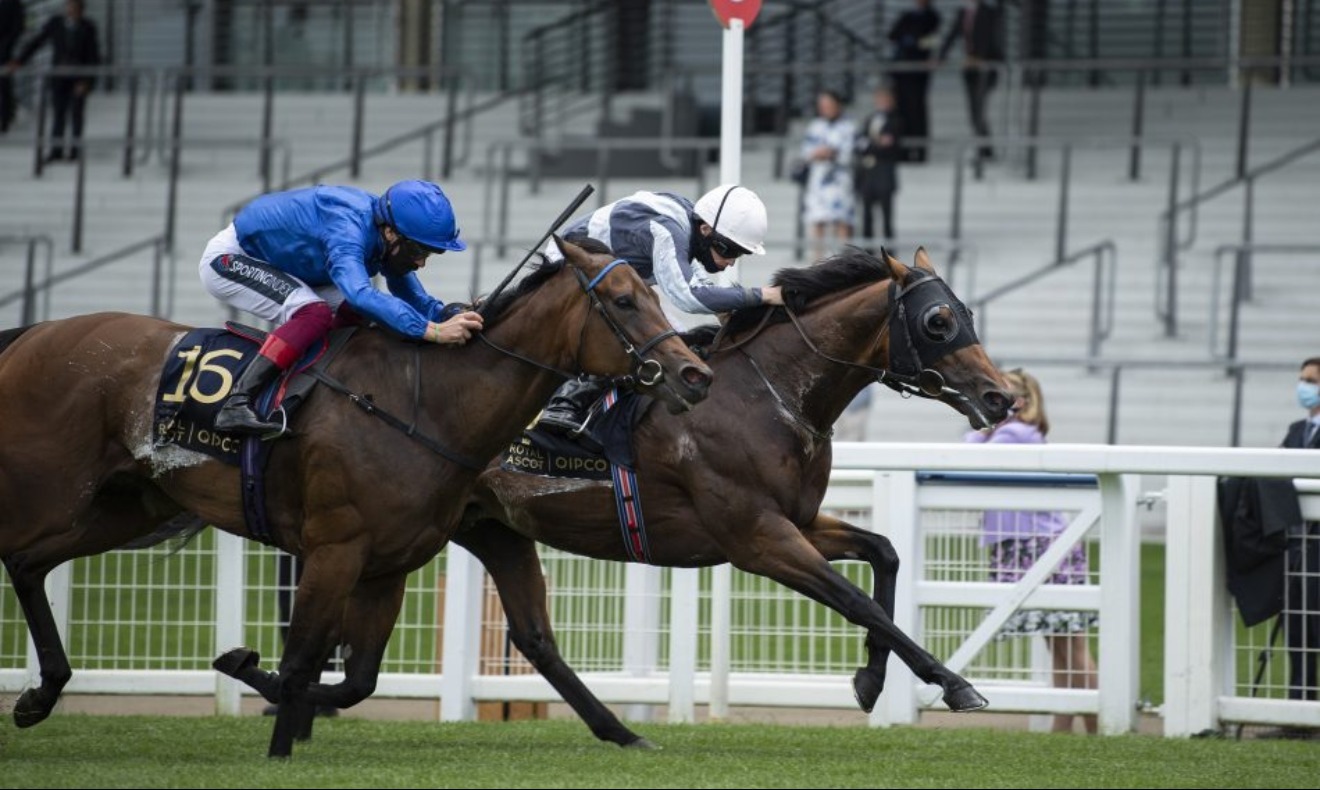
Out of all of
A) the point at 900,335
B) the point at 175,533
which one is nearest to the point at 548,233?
the point at 900,335

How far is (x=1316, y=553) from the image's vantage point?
8.66 m

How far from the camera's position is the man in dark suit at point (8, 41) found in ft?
70.7

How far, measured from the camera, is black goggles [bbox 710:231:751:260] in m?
7.90

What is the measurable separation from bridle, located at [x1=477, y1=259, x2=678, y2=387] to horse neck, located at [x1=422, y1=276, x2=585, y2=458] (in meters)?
0.02

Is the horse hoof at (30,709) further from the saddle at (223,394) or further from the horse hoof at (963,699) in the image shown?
the horse hoof at (963,699)

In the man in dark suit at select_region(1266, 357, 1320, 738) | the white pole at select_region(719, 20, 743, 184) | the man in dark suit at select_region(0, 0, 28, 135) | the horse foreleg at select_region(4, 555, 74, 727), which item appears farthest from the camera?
the man in dark suit at select_region(0, 0, 28, 135)

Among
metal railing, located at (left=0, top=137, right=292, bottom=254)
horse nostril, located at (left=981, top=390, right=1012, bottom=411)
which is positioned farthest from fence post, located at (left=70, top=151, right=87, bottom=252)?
horse nostril, located at (left=981, top=390, right=1012, bottom=411)

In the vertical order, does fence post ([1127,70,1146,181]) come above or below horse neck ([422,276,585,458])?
above

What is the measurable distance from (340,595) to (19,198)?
15.2m

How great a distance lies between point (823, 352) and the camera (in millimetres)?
7805

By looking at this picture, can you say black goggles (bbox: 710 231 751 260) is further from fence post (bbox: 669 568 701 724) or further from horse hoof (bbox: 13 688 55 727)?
horse hoof (bbox: 13 688 55 727)

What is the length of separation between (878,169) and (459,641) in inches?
347

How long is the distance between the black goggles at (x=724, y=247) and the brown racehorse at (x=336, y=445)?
87cm

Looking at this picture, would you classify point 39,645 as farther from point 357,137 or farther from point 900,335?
point 357,137
